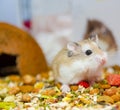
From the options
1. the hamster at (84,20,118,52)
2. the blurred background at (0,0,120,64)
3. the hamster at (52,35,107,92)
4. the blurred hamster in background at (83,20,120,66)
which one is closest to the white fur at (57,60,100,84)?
the hamster at (52,35,107,92)

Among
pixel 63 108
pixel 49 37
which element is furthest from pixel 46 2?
pixel 63 108

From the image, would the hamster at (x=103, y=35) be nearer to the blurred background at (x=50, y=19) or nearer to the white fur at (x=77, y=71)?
the blurred background at (x=50, y=19)

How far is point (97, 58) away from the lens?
5.93 feet

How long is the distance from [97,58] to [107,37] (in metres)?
0.48

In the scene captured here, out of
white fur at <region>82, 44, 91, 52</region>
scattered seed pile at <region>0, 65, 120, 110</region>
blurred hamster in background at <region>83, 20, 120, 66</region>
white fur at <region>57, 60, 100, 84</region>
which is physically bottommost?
scattered seed pile at <region>0, 65, 120, 110</region>

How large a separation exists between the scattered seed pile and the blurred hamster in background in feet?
0.24

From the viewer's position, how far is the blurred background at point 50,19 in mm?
2611

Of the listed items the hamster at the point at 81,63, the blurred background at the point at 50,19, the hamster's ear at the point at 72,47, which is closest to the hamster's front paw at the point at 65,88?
the hamster at the point at 81,63

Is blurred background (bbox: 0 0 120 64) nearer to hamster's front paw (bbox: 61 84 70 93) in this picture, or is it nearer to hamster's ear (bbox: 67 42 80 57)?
hamster's ear (bbox: 67 42 80 57)

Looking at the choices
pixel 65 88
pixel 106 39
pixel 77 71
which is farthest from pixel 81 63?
pixel 106 39

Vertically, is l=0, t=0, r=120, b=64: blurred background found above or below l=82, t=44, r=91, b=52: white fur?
above

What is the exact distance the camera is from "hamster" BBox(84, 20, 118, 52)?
7.12 feet

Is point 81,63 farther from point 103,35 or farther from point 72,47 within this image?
point 103,35

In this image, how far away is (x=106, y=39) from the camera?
7.36 ft
